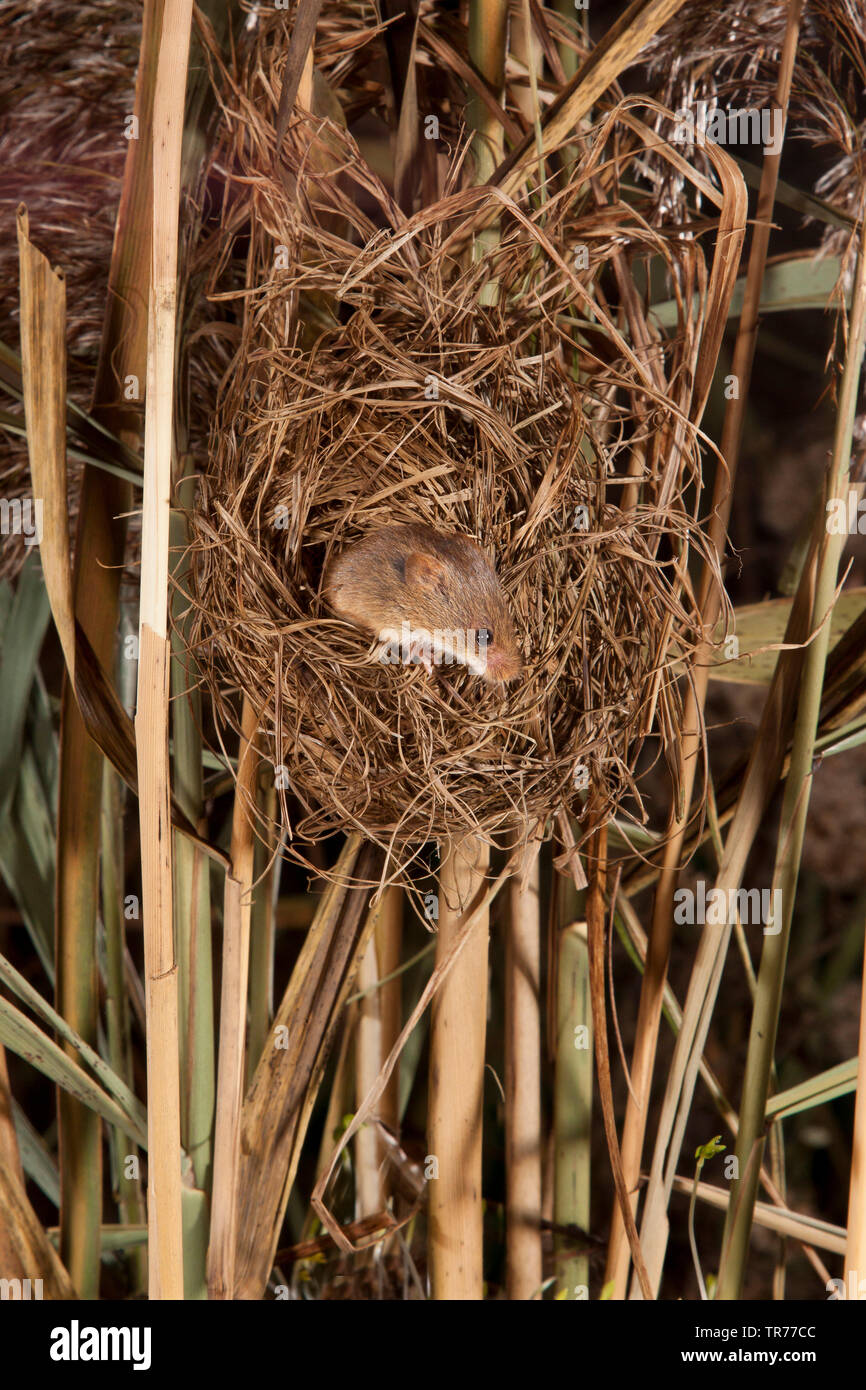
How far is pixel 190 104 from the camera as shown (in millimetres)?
761

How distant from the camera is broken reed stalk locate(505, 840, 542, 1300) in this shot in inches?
36.3

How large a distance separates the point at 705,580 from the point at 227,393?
441 mm

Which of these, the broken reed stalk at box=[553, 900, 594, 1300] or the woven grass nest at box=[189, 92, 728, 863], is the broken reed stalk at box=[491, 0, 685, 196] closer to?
the woven grass nest at box=[189, 92, 728, 863]

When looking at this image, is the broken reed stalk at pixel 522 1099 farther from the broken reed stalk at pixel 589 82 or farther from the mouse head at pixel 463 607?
the broken reed stalk at pixel 589 82

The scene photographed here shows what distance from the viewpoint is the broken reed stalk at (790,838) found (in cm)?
74

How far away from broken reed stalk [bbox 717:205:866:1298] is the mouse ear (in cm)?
31

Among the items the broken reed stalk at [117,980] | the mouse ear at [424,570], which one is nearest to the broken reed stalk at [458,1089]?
the mouse ear at [424,570]

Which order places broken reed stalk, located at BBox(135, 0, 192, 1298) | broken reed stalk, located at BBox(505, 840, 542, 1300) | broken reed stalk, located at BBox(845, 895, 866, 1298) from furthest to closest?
broken reed stalk, located at BBox(505, 840, 542, 1300) < broken reed stalk, located at BBox(845, 895, 866, 1298) < broken reed stalk, located at BBox(135, 0, 192, 1298)

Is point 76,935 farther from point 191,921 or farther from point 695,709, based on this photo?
point 695,709

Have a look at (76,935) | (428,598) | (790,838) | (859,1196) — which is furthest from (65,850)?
(859,1196)

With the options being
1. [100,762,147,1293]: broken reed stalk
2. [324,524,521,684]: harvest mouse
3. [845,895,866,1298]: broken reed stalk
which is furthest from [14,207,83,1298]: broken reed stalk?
[845,895,866,1298]: broken reed stalk

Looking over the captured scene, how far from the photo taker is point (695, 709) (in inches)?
32.6

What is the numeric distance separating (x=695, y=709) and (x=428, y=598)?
256 mm

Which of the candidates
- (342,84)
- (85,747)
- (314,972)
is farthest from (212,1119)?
(342,84)
